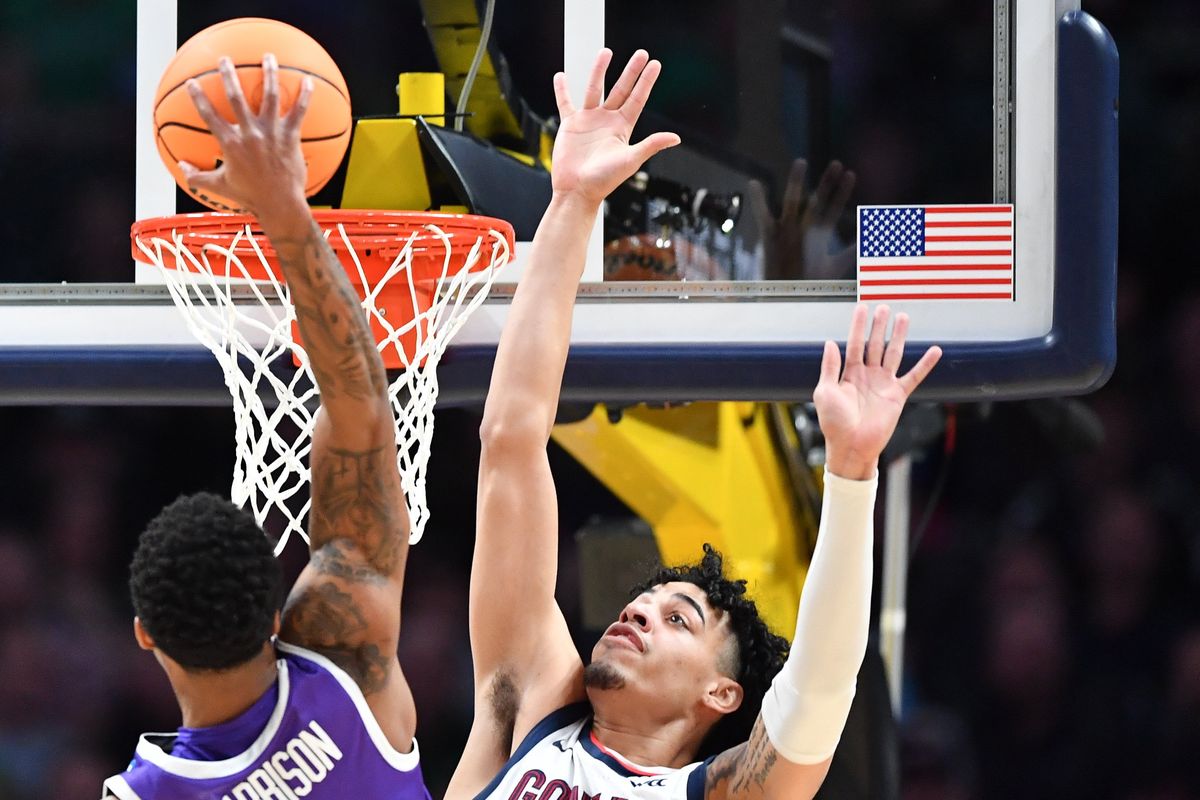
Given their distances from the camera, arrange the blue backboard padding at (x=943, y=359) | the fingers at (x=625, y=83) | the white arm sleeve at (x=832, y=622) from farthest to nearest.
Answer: the blue backboard padding at (x=943, y=359)
the fingers at (x=625, y=83)
the white arm sleeve at (x=832, y=622)

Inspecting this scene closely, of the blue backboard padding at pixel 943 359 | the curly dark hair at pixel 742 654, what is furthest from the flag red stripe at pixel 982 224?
the curly dark hair at pixel 742 654

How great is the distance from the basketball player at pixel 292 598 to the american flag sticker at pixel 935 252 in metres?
A: 1.64

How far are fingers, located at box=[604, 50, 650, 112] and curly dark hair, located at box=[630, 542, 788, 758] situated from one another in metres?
Result: 0.81

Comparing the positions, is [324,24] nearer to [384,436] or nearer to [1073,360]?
[1073,360]

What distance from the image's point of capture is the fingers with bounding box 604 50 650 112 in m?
2.50

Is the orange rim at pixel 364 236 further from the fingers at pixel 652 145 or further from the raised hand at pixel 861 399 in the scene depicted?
the raised hand at pixel 861 399

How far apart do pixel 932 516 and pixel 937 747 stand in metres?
0.85

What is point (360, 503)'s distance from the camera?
1.79 meters

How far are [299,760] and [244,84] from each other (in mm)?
1004

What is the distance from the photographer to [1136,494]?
539cm

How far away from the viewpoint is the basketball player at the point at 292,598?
162 centimetres

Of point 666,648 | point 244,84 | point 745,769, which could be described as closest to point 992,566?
point 666,648

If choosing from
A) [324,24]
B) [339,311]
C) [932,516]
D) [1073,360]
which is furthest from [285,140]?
[932,516]

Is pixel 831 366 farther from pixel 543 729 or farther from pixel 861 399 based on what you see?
pixel 543 729
